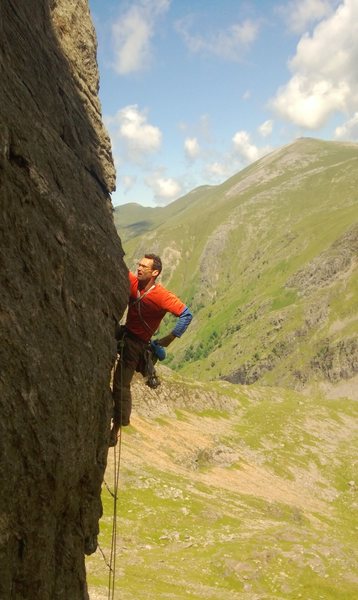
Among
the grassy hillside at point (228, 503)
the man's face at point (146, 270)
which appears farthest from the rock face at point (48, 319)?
the grassy hillside at point (228, 503)

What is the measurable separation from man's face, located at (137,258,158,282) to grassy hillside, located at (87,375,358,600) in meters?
23.4

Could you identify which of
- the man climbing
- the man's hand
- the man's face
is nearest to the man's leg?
the man climbing

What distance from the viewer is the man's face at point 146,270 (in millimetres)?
14758

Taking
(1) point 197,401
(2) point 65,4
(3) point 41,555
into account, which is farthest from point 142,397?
(3) point 41,555

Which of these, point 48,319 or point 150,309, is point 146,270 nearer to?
point 150,309

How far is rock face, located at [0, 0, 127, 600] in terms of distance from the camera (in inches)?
376

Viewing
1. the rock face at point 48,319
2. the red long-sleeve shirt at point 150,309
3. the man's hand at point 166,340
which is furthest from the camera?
the man's hand at point 166,340

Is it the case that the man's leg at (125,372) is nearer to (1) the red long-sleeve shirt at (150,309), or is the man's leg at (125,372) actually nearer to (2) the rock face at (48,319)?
(1) the red long-sleeve shirt at (150,309)

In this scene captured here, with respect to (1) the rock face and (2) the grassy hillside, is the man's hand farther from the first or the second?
(2) the grassy hillside

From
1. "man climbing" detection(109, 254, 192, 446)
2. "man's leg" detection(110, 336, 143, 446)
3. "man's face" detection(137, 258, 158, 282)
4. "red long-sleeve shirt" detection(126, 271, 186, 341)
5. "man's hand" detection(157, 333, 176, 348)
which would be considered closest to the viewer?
"red long-sleeve shirt" detection(126, 271, 186, 341)

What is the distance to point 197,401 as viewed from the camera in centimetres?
10031

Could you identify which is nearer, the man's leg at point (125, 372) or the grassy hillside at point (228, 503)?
the man's leg at point (125, 372)

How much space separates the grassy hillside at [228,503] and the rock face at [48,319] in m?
21.4

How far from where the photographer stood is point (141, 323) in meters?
14.9
